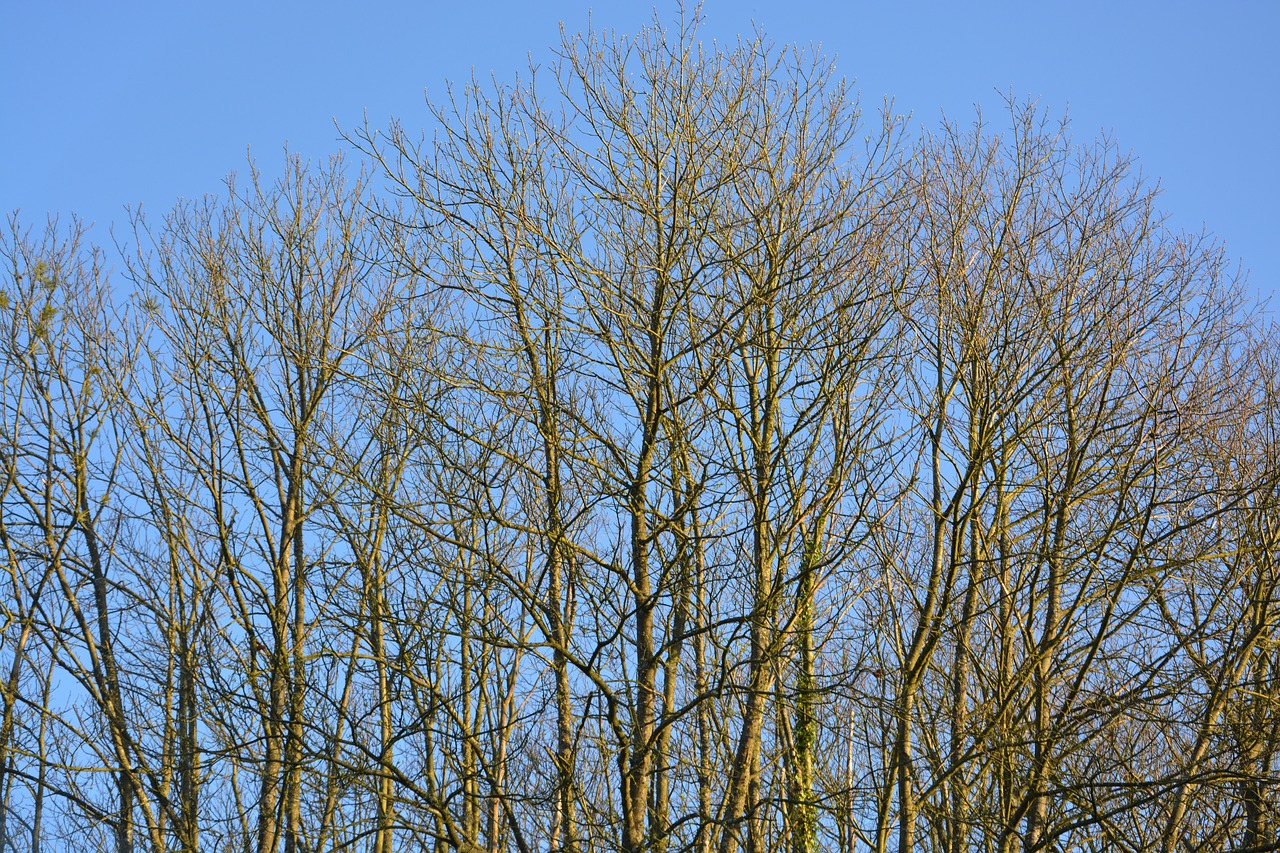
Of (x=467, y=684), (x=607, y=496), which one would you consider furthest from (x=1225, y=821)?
(x=467, y=684)

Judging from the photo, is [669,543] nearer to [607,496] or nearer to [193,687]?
[607,496]

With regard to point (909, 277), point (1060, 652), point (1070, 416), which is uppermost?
point (909, 277)

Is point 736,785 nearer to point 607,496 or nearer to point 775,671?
point 775,671

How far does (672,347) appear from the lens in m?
6.42

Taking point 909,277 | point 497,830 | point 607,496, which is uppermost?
point 909,277

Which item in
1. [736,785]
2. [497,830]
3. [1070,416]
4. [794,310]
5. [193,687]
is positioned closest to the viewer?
[736,785]

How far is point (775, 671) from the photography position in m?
5.92

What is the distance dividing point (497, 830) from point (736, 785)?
12.9 ft

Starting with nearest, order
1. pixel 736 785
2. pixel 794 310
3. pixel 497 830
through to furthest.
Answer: pixel 736 785, pixel 794 310, pixel 497 830

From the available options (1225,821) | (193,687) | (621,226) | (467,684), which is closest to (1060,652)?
(1225,821)

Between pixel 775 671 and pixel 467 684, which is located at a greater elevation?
pixel 467 684

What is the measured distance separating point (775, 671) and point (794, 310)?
192cm

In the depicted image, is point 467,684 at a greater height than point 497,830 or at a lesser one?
greater

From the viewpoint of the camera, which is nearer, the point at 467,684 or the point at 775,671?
the point at 775,671
